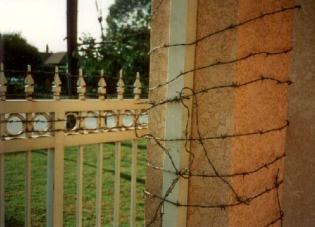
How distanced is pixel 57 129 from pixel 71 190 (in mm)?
3740

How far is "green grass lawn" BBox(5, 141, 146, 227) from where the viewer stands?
4.98 meters

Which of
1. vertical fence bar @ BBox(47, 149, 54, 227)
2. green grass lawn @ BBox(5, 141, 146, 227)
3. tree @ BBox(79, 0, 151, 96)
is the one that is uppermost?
tree @ BBox(79, 0, 151, 96)

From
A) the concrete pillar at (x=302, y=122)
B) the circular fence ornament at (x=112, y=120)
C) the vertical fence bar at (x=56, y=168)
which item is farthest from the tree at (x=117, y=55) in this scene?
the concrete pillar at (x=302, y=122)

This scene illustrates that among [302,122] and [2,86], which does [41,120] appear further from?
[302,122]

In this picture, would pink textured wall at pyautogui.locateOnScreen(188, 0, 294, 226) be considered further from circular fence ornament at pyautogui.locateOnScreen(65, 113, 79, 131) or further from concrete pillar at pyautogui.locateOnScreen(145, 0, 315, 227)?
circular fence ornament at pyautogui.locateOnScreen(65, 113, 79, 131)

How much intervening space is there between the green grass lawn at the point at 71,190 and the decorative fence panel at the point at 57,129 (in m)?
2.02

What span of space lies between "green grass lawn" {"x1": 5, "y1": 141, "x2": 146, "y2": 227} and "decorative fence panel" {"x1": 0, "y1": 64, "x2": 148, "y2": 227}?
2.02 metres

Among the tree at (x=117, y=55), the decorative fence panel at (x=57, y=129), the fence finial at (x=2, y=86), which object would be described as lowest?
the decorative fence panel at (x=57, y=129)

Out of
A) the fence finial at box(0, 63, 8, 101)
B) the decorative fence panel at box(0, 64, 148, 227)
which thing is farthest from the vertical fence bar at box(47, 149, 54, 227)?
the fence finial at box(0, 63, 8, 101)

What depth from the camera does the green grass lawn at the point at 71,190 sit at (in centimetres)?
498

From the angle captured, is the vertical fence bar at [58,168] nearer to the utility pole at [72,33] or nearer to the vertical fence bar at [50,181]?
the vertical fence bar at [50,181]

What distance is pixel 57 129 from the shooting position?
2691 mm

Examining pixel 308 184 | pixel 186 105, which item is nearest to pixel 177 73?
pixel 186 105

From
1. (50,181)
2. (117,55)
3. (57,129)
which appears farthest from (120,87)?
(117,55)
